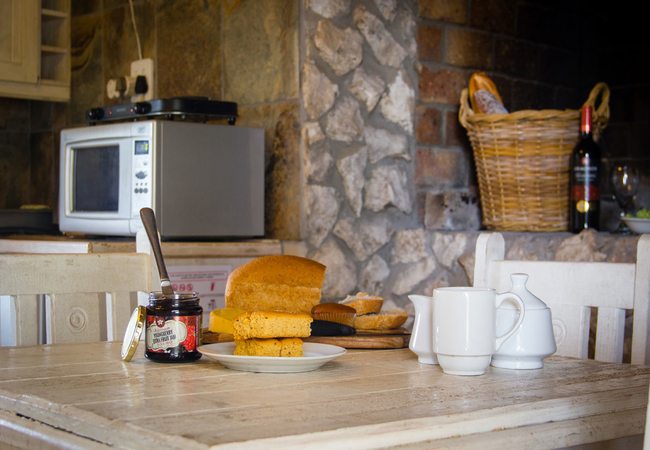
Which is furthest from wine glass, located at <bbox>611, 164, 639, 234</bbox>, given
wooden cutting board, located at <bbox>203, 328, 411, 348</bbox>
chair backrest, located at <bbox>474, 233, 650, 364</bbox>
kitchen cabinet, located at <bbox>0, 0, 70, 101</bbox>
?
kitchen cabinet, located at <bbox>0, 0, 70, 101</bbox>

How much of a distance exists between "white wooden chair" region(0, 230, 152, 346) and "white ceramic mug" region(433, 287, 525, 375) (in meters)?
0.67

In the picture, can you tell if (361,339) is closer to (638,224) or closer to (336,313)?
(336,313)

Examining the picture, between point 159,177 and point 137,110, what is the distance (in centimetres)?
28

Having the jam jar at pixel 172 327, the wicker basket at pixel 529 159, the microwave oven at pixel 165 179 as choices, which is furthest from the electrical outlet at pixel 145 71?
the jam jar at pixel 172 327

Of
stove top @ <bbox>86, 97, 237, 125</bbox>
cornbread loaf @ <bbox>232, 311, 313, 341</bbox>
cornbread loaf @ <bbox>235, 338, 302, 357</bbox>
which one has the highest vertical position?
stove top @ <bbox>86, 97, 237, 125</bbox>

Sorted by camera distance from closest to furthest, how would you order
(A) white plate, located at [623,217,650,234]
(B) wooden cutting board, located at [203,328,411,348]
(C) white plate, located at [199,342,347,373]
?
(C) white plate, located at [199,342,347,373], (B) wooden cutting board, located at [203,328,411,348], (A) white plate, located at [623,217,650,234]

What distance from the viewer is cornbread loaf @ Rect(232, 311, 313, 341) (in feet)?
3.39

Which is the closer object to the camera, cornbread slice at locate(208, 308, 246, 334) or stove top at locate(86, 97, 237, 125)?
cornbread slice at locate(208, 308, 246, 334)

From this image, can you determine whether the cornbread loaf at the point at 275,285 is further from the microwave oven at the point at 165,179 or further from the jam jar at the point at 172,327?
the microwave oven at the point at 165,179

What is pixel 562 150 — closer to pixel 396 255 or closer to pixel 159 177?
pixel 396 255

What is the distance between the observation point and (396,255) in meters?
2.58

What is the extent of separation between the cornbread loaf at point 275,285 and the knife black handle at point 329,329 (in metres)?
0.15

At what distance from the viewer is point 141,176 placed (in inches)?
86.9

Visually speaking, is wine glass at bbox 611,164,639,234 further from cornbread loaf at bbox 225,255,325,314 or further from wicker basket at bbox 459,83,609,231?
cornbread loaf at bbox 225,255,325,314
